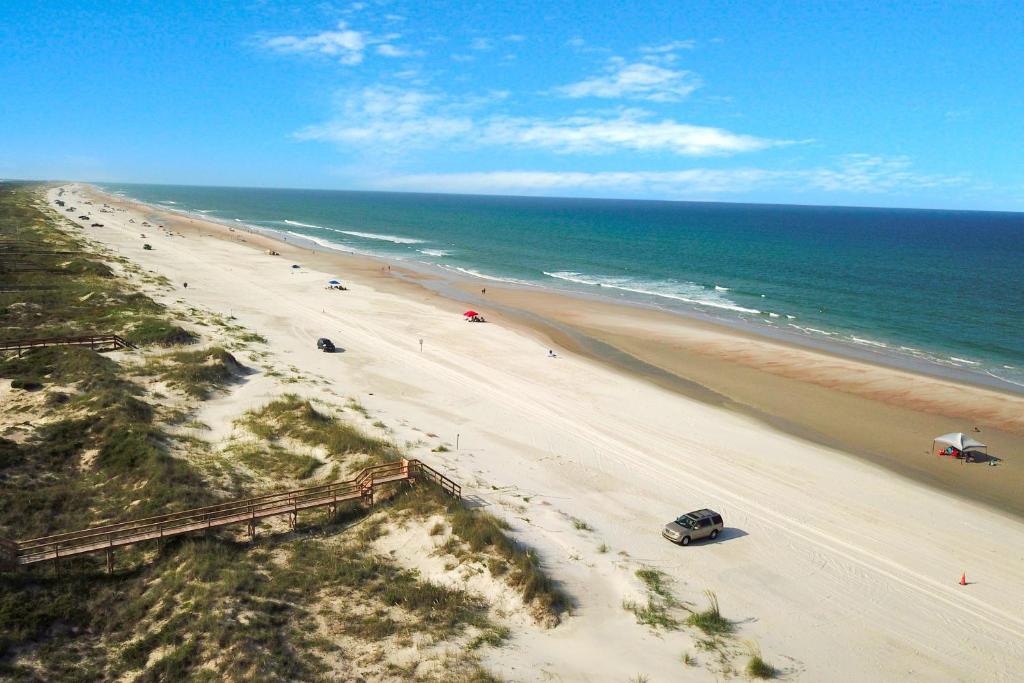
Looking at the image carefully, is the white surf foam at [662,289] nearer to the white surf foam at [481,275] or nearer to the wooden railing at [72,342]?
the white surf foam at [481,275]

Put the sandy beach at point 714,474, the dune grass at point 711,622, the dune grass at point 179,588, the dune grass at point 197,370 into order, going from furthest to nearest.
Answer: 1. the dune grass at point 197,370
2. the sandy beach at point 714,474
3. the dune grass at point 711,622
4. the dune grass at point 179,588

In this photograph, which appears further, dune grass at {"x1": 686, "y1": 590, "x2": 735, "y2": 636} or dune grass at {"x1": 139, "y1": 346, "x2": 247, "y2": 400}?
dune grass at {"x1": 139, "y1": 346, "x2": 247, "y2": 400}

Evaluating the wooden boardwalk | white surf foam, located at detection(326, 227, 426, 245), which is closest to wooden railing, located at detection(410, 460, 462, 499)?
the wooden boardwalk

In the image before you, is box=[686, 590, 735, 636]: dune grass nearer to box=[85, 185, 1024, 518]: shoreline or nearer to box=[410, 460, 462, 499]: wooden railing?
box=[410, 460, 462, 499]: wooden railing

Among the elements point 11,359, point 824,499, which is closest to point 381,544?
point 824,499

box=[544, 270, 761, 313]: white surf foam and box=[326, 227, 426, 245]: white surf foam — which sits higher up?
box=[326, 227, 426, 245]: white surf foam

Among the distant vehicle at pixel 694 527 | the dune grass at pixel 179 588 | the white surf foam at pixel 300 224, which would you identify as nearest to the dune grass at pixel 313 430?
the dune grass at pixel 179 588

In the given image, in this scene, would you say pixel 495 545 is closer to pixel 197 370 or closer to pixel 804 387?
pixel 197 370
